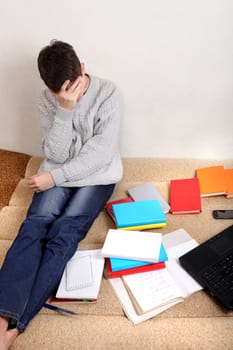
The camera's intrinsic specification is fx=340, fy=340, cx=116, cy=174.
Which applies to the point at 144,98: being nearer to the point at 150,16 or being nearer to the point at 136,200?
the point at 150,16

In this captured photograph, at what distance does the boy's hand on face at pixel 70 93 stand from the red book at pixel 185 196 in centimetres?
57

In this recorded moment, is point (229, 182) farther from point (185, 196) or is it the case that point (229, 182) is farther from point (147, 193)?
point (147, 193)

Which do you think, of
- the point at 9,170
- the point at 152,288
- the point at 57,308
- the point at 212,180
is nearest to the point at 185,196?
the point at 212,180

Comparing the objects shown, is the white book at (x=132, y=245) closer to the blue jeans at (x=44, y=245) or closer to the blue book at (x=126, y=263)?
the blue book at (x=126, y=263)

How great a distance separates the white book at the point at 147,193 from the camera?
1.44 m

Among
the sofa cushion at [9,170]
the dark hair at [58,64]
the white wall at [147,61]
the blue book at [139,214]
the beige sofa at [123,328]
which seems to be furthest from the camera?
the sofa cushion at [9,170]

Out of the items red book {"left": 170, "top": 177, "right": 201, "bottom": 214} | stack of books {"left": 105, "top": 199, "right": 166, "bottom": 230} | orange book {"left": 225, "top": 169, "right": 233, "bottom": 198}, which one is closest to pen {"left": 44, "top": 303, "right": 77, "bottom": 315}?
stack of books {"left": 105, "top": 199, "right": 166, "bottom": 230}

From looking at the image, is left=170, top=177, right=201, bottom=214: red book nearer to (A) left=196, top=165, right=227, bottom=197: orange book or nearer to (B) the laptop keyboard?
(A) left=196, top=165, right=227, bottom=197: orange book

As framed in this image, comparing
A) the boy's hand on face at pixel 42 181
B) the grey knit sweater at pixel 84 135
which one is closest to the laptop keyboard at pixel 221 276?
the grey knit sweater at pixel 84 135

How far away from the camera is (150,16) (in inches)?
54.8

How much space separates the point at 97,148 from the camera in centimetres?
137

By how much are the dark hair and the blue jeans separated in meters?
0.43

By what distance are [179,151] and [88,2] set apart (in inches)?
31.3

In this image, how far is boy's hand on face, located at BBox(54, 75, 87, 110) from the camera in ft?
4.08
